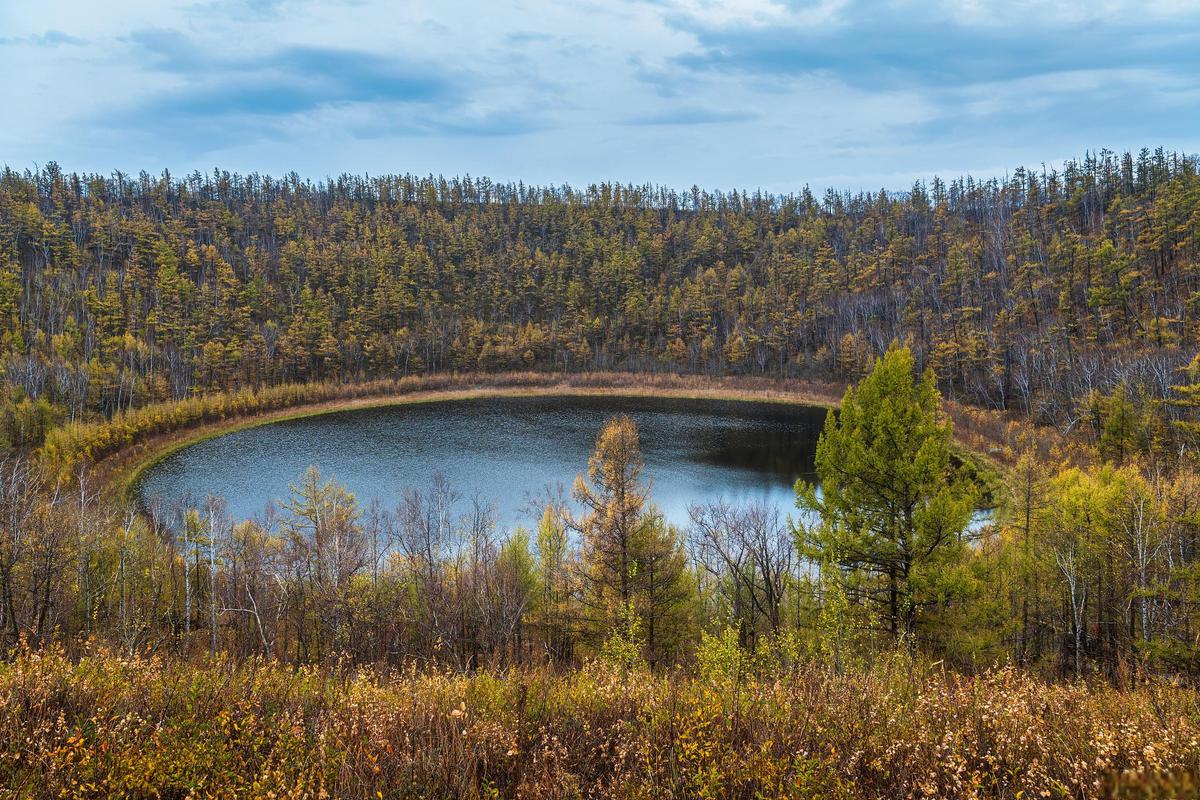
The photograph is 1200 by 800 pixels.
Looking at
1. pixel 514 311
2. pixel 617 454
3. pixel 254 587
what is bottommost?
pixel 254 587

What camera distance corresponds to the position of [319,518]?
3008 cm

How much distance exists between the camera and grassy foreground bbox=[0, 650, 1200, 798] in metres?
4.46

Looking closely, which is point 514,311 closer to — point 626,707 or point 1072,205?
point 1072,205

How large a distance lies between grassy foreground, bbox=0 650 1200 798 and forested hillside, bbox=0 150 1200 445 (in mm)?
54082

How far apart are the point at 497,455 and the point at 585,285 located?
85335 millimetres

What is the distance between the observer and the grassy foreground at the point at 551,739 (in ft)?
14.6

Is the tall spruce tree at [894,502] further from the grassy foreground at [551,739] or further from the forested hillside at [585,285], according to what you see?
the forested hillside at [585,285]

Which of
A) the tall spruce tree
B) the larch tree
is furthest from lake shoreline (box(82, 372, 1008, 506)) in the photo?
the tall spruce tree

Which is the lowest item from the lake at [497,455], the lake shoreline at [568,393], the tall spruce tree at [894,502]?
the lake at [497,455]

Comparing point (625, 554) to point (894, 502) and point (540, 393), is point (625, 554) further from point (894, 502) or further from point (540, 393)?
point (540, 393)

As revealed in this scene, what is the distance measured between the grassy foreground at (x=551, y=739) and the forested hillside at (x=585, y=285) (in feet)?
177

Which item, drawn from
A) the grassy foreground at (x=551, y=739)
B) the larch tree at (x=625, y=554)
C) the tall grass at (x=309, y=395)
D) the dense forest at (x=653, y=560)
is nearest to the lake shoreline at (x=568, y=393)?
the tall grass at (x=309, y=395)

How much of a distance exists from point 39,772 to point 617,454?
17.4 m

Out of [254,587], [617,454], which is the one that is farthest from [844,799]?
[254,587]
